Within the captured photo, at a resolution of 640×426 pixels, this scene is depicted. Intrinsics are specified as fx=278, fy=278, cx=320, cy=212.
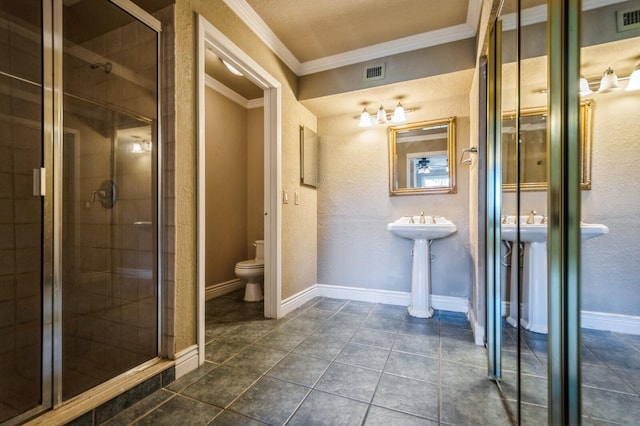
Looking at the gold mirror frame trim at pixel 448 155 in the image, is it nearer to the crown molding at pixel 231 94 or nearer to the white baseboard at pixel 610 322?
the crown molding at pixel 231 94

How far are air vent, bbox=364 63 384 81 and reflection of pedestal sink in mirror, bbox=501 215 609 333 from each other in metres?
1.79

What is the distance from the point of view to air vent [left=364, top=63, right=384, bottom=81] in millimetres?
2512

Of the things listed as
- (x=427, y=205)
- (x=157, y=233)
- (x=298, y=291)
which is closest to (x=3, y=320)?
(x=157, y=233)

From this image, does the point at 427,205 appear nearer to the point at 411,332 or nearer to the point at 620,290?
the point at 411,332

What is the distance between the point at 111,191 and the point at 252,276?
1.63 metres

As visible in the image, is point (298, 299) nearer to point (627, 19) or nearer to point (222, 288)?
point (222, 288)

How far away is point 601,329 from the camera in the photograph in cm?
70

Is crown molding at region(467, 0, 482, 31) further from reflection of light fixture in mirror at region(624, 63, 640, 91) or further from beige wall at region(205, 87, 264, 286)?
beige wall at region(205, 87, 264, 286)

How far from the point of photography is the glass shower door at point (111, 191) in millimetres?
1462

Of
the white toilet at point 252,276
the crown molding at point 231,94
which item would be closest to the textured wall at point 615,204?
the white toilet at point 252,276

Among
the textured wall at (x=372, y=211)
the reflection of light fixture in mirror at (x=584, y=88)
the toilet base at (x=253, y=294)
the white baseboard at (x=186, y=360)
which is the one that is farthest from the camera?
the toilet base at (x=253, y=294)

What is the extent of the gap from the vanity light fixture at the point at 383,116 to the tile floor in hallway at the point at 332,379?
1.94m

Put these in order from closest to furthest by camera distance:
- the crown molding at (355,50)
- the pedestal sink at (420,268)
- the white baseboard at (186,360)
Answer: the white baseboard at (186,360)
the crown molding at (355,50)
the pedestal sink at (420,268)

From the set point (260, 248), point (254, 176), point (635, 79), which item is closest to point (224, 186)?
point (254, 176)
